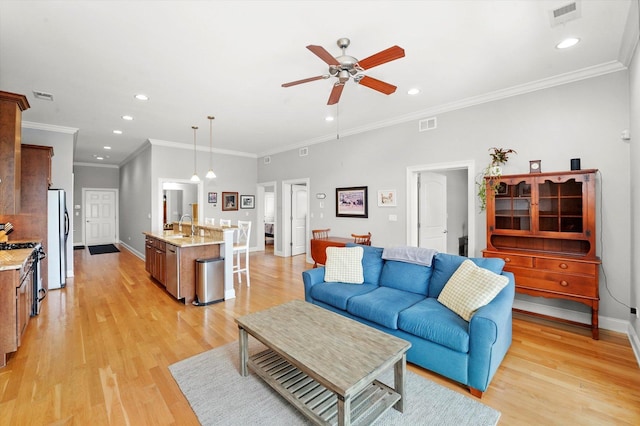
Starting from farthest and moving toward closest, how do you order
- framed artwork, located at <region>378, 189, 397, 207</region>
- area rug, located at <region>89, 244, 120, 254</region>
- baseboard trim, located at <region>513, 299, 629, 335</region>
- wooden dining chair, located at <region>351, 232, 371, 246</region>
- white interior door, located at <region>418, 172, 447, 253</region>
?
area rug, located at <region>89, 244, 120, 254</region> → wooden dining chair, located at <region>351, 232, 371, 246</region> → framed artwork, located at <region>378, 189, 397, 207</region> → white interior door, located at <region>418, 172, 447, 253</region> → baseboard trim, located at <region>513, 299, 629, 335</region>

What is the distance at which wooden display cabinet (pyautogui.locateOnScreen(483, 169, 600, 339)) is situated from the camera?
305cm

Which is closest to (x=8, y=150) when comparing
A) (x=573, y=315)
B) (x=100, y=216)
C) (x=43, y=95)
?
(x=43, y=95)

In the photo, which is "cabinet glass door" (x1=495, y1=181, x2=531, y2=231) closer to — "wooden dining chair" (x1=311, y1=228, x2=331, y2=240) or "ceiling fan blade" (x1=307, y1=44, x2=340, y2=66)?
"ceiling fan blade" (x1=307, y1=44, x2=340, y2=66)

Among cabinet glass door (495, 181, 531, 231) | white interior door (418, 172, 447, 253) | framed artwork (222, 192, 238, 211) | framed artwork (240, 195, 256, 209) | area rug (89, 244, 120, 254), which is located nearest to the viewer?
cabinet glass door (495, 181, 531, 231)

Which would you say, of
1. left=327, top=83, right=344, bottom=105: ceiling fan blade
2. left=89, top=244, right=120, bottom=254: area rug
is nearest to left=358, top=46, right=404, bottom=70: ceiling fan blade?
left=327, top=83, right=344, bottom=105: ceiling fan blade

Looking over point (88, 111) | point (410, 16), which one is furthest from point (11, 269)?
point (410, 16)

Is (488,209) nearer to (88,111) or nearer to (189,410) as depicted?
(189,410)

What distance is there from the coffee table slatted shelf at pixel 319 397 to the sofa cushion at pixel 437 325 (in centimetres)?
Result: 55

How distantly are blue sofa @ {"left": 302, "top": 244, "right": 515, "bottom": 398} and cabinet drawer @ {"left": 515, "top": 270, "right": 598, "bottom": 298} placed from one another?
0.96 metres

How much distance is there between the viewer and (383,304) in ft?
8.66

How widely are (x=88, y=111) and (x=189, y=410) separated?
191 inches

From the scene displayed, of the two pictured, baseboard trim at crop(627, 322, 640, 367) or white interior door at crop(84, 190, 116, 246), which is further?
white interior door at crop(84, 190, 116, 246)

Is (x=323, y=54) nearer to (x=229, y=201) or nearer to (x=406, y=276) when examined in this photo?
(x=406, y=276)

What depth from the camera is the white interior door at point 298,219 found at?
778 centimetres
